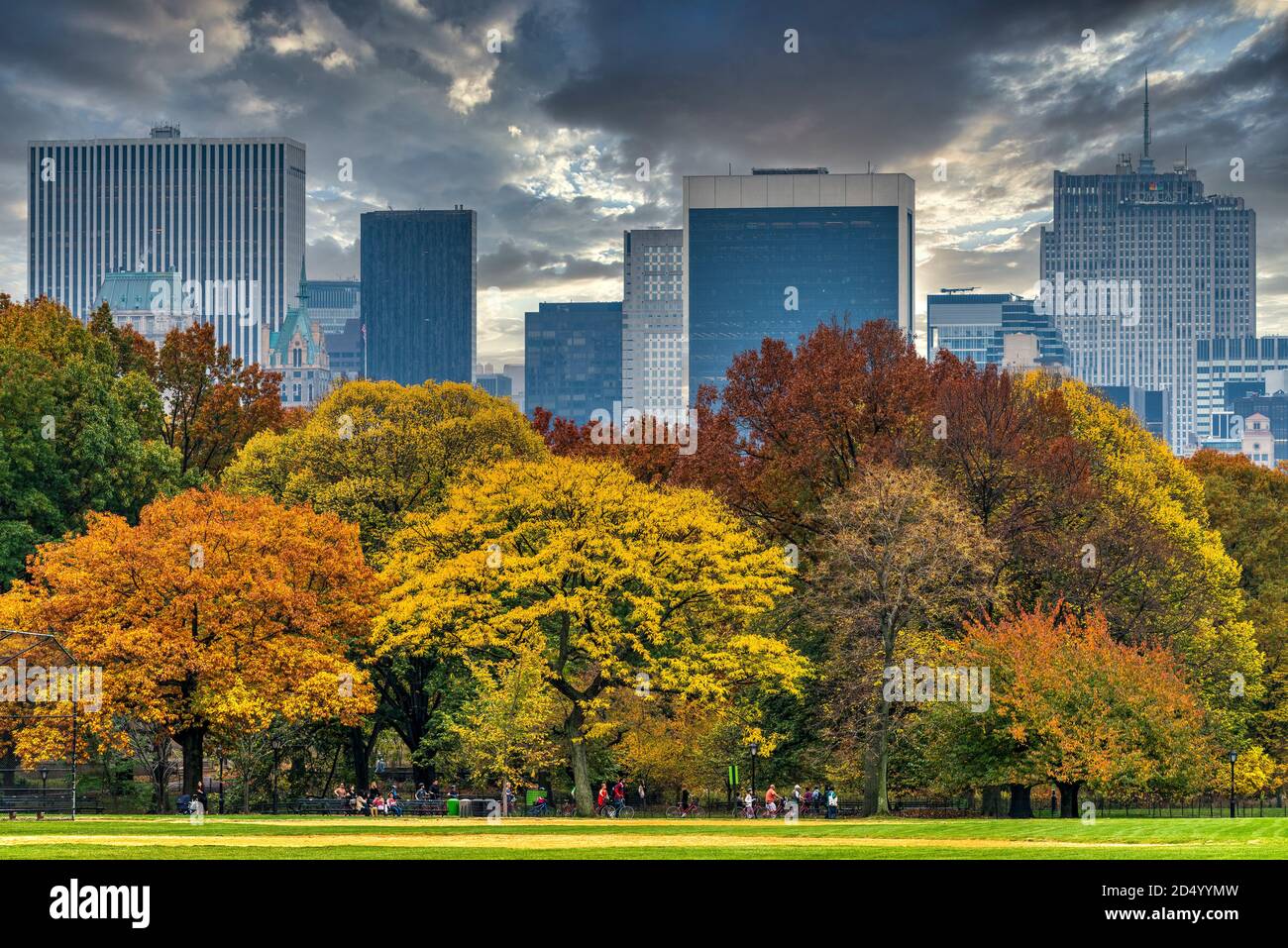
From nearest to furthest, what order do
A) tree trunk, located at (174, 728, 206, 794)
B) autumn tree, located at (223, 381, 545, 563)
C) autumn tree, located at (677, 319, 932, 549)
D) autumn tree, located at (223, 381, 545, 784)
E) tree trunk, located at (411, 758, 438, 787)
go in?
tree trunk, located at (174, 728, 206, 794) < autumn tree, located at (677, 319, 932, 549) < tree trunk, located at (411, 758, 438, 787) < autumn tree, located at (223, 381, 545, 784) < autumn tree, located at (223, 381, 545, 563)

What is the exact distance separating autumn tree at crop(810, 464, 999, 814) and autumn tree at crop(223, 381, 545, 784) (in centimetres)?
1568

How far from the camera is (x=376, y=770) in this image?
228 feet

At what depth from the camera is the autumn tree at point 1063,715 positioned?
46156mm

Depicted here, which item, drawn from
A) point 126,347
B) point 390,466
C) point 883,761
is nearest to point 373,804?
point 390,466

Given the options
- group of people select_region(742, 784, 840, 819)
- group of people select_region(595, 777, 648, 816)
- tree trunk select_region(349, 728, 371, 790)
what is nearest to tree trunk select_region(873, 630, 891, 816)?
group of people select_region(742, 784, 840, 819)

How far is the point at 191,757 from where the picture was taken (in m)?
50.8

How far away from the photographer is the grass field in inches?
1163

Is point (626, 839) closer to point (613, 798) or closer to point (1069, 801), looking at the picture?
point (1069, 801)

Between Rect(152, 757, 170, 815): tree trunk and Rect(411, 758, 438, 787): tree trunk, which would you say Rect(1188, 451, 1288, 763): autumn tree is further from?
Rect(152, 757, 170, 815): tree trunk

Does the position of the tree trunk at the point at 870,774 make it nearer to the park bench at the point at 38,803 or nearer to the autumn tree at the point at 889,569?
A: the autumn tree at the point at 889,569

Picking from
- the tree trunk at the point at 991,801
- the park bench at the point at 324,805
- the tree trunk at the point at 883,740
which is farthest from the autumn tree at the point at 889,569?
the park bench at the point at 324,805

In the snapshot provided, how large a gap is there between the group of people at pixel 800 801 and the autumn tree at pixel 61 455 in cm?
2779

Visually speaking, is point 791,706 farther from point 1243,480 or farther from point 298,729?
point 1243,480
